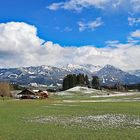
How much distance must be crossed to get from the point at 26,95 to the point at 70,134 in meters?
150

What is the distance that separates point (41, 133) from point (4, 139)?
13.4 feet

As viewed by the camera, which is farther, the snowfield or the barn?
the barn

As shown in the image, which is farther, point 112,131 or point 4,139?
point 112,131

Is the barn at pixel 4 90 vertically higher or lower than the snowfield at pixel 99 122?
higher

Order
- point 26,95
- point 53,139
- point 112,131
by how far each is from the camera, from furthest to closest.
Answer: point 26,95, point 112,131, point 53,139

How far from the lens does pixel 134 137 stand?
972 inches

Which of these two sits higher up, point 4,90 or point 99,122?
point 4,90

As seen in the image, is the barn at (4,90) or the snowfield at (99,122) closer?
the snowfield at (99,122)

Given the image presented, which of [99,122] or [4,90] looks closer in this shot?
[99,122]

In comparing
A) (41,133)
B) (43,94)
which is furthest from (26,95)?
(41,133)

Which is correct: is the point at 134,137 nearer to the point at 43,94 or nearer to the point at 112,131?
the point at 112,131

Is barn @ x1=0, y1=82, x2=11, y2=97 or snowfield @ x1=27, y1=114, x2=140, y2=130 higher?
barn @ x1=0, y1=82, x2=11, y2=97

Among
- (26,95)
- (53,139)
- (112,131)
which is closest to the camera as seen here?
(53,139)

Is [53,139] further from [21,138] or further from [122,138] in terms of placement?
[122,138]
